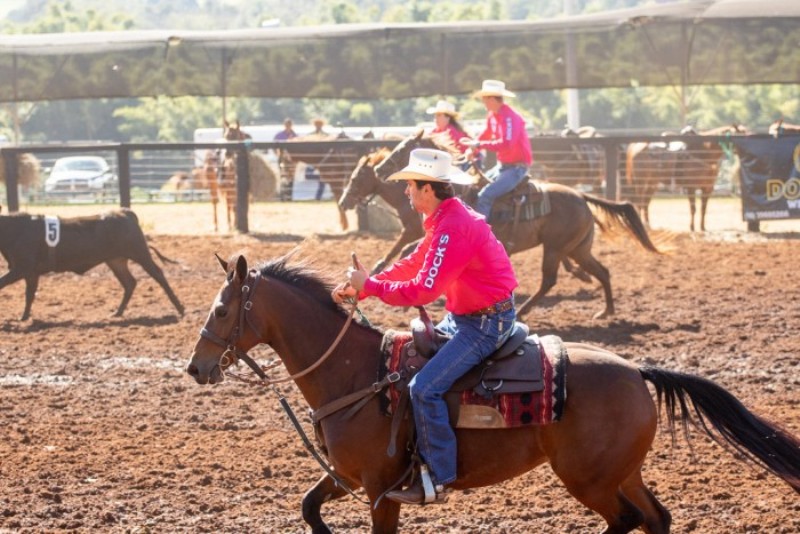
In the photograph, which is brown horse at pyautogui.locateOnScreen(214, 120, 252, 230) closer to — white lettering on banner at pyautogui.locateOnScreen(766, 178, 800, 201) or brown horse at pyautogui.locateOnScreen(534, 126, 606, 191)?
brown horse at pyautogui.locateOnScreen(534, 126, 606, 191)

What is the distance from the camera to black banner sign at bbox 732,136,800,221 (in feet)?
61.2

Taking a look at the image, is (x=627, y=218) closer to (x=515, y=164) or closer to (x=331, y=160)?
(x=515, y=164)

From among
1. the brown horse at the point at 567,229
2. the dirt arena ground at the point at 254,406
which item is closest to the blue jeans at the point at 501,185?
the brown horse at the point at 567,229

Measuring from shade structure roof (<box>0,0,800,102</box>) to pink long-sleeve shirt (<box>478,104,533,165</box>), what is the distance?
462 inches

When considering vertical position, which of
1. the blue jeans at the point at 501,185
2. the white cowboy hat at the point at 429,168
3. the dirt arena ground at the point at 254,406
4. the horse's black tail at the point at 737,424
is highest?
the white cowboy hat at the point at 429,168

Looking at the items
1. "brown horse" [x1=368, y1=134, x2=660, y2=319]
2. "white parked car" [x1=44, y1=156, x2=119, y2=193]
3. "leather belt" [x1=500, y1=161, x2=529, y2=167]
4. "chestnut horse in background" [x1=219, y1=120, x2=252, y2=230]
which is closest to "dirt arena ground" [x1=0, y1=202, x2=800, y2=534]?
"brown horse" [x1=368, y1=134, x2=660, y2=319]

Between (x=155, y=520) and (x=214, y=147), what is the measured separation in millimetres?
14039

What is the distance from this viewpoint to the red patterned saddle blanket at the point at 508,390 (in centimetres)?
524

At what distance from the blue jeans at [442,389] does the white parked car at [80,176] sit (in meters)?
25.0

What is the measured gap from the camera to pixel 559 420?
524 cm

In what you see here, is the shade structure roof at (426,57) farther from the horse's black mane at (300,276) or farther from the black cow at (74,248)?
the horse's black mane at (300,276)

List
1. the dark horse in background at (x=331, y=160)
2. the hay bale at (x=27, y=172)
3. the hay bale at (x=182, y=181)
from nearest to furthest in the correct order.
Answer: the dark horse in background at (x=331, y=160) < the hay bale at (x=27, y=172) < the hay bale at (x=182, y=181)

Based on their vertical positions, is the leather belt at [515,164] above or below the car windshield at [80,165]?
below

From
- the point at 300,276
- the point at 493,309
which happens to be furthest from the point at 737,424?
the point at 300,276
